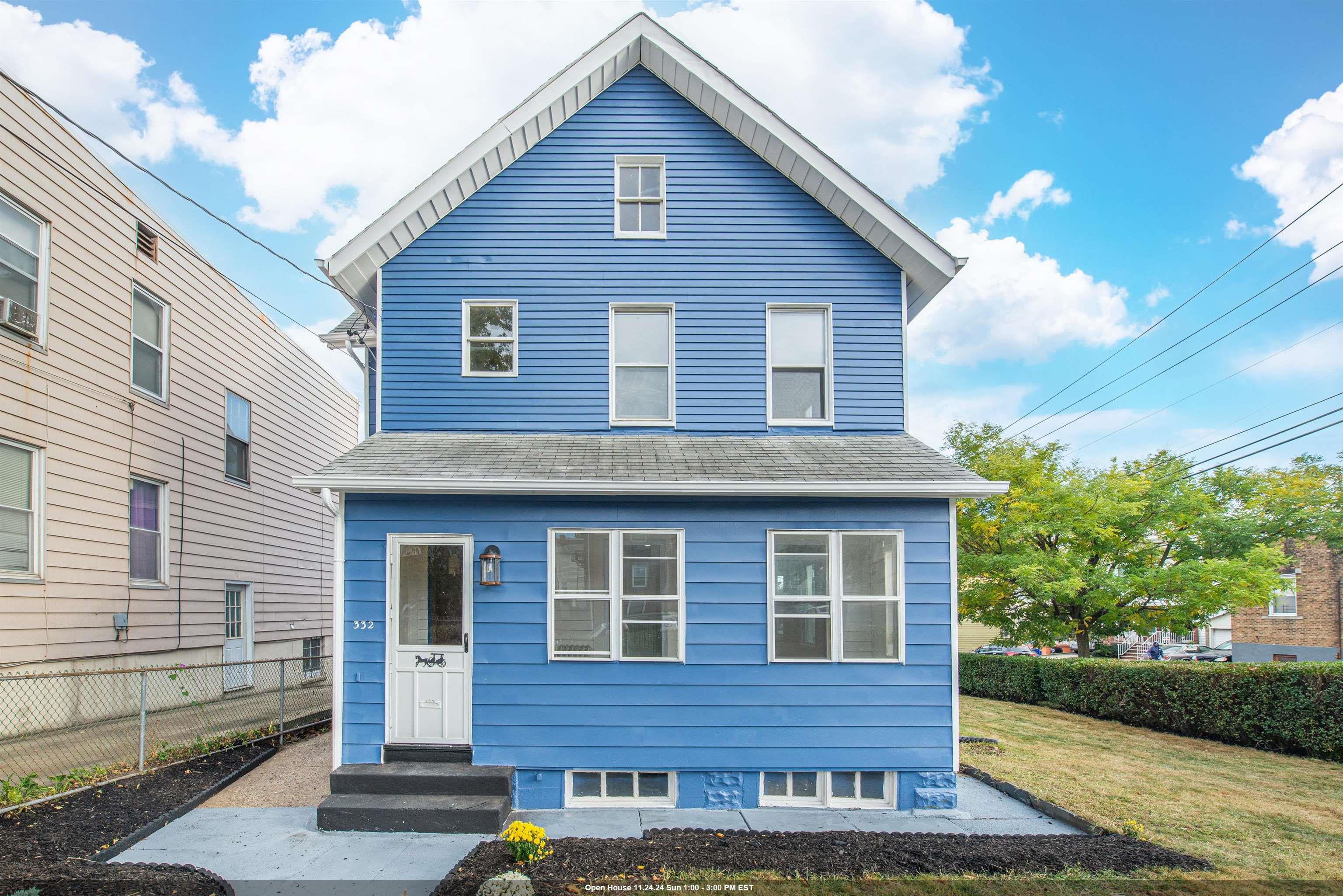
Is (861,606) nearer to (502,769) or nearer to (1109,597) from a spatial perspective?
(502,769)

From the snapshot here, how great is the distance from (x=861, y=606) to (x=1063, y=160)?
14252 mm

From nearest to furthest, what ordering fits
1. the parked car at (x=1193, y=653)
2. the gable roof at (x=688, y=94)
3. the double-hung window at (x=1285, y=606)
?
the gable roof at (x=688, y=94), the double-hung window at (x=1285, y=606), the parked car at (x=1193, y=653)

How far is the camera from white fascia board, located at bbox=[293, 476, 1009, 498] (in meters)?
7.14

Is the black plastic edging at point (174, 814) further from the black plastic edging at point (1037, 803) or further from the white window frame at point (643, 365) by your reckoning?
the black plastic edging at point (1037, 803)

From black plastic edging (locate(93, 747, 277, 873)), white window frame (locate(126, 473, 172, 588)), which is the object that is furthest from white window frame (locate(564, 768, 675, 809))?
white window frame (locate(126, 473, 172, 588))

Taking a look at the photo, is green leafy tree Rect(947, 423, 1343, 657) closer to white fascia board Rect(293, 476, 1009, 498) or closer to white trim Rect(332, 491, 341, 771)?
white fascia board Rect(293, 476, 1009, 498)

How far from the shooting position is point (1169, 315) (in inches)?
806

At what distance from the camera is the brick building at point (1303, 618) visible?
→ 27.3 m

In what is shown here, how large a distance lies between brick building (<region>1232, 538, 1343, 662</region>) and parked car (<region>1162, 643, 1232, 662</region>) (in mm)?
3355

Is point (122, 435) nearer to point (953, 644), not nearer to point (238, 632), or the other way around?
point (238, 632)

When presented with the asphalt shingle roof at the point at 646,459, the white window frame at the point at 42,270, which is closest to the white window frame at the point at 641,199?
the asphalt shingle roof at the point at 646,459

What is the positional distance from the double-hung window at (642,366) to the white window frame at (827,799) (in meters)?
4.06

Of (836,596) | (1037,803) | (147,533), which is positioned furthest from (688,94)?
(147,533)

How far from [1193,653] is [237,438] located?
4089 centimetres
